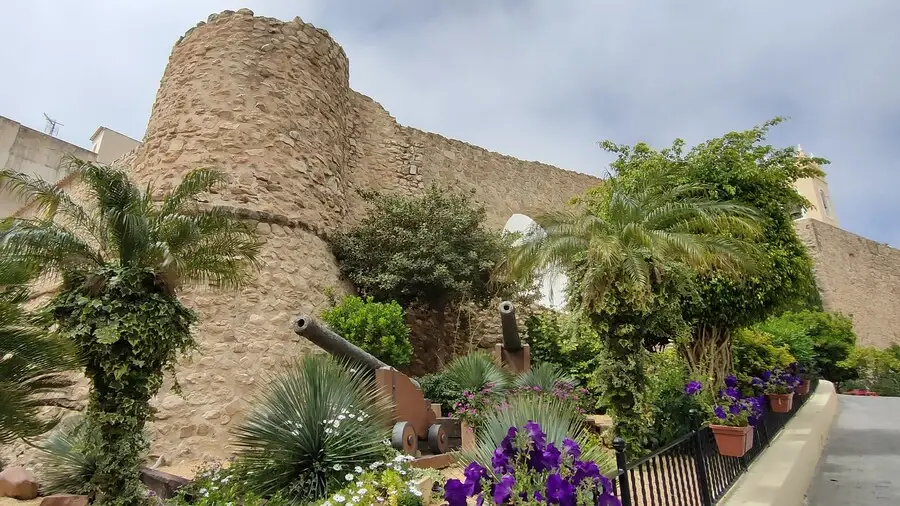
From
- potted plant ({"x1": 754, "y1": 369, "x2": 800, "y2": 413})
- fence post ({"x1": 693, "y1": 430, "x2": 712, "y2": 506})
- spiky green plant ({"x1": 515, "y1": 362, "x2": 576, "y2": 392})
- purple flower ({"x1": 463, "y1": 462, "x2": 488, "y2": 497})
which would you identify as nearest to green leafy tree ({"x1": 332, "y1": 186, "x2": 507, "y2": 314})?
spiky green plant ({"x1": 515, "y1": 362, "x2": 576, "y2": 392})

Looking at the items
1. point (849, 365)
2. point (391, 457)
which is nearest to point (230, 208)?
point (391, 457)

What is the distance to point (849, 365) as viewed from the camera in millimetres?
15758

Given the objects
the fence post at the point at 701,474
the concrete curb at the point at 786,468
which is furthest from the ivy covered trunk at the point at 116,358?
the concrete curb at the point at 786,468

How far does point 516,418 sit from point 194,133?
25.2ft

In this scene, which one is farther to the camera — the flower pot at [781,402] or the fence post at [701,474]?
the flower pot at [781,402]

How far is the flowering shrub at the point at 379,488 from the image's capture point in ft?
12.2

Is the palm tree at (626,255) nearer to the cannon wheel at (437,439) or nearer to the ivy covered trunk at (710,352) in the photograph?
the ivy covered trunk at (710,352)

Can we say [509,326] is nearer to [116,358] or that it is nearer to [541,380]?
[541,380]

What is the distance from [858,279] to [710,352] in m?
22.6

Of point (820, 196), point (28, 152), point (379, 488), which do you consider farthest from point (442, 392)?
point (820, 196)

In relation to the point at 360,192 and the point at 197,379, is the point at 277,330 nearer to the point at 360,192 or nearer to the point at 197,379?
the point at 197,379

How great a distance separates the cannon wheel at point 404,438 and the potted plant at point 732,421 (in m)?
2.93

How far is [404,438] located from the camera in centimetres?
512

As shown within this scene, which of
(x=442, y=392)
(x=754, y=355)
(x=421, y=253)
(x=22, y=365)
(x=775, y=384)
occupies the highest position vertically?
(x=421, y=253)
